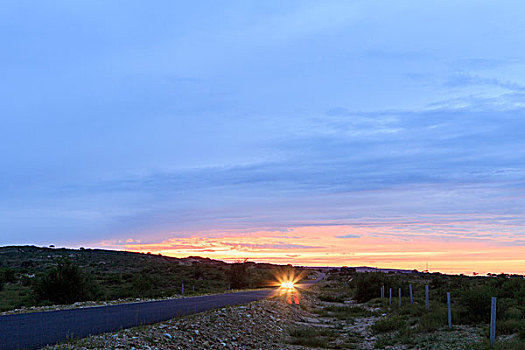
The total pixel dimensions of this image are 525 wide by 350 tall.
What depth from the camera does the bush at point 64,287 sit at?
35.2 metres

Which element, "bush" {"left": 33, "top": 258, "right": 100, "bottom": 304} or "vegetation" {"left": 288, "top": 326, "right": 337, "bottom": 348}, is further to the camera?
"bush" {"left": 33, "top": 258, "right": 100, "bottom": 304}

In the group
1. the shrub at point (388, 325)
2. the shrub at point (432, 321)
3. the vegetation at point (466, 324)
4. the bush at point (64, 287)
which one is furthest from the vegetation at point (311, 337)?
the bush at point (64, 287)

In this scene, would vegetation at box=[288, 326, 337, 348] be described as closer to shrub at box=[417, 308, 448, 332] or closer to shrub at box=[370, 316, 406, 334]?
shrub at box=[370, 316, 406, 334]

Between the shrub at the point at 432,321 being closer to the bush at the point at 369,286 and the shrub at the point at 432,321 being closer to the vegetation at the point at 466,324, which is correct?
the vegetation at the point at 466,324

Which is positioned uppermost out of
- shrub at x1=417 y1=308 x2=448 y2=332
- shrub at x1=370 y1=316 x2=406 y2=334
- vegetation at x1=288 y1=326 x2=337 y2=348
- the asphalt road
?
the asphalt road

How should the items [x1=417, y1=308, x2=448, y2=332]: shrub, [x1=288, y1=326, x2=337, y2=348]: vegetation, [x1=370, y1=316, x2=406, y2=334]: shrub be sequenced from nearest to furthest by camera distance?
[x1=288, y1=326, x2=337, y2=348]: vegetation, [x1=417, y1=308, x2=448, y2=332]: shrub, [x1=370, y1=316, x2=406, y2=334]: shrub

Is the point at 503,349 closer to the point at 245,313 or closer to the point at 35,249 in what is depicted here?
the point at 245,313

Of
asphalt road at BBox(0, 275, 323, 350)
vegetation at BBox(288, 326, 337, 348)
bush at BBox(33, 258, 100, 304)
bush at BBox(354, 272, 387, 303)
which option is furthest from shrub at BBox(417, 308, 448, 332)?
bush at BBox(33, 258, 100, 304)

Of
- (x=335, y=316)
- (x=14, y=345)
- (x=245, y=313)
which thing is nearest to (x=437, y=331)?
(x=245, y=313)

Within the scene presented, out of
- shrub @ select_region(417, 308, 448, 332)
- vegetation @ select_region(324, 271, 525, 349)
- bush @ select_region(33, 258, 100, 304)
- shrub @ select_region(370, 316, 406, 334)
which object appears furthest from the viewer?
bush @ select_region(33, 258, 100, 304)

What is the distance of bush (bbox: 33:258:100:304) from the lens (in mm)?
35188

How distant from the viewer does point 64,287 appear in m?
35.8

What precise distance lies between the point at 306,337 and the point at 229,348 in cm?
613

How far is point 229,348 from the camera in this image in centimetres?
1752
